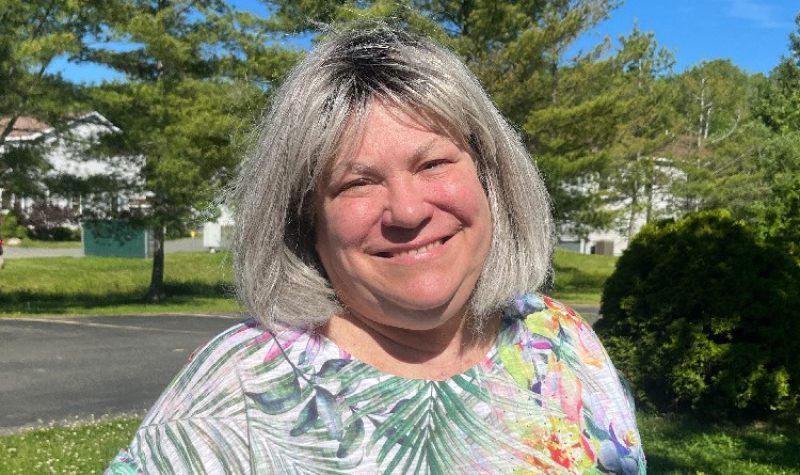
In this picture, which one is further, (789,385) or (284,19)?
(284,19)

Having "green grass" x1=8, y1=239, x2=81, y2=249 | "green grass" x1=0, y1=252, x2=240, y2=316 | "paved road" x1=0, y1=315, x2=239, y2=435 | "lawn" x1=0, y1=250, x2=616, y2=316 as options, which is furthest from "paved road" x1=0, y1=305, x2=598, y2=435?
"green grass" x1=8, y1=239, x2=81, y2=249

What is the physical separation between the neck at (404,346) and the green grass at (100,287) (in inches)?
569

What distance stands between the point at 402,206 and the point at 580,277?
1103 inches

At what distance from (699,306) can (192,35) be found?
14269mm

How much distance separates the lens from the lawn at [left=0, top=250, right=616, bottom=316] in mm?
17984

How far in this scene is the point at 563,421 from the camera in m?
1.78

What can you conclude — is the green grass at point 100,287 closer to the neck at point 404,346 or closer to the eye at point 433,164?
the neck at point 404,346

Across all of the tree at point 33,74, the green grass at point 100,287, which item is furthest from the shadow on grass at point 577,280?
the tree at point 33,74

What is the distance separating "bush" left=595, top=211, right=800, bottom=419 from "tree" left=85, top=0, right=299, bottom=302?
10.7 meters

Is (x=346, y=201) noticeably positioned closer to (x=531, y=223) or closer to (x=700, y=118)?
(x=531, y=223)

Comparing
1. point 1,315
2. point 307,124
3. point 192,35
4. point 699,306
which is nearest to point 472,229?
point 307,124

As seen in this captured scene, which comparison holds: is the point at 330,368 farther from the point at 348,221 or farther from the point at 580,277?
the point at 580,277

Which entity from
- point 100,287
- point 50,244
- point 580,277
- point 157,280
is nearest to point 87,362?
point 157,280

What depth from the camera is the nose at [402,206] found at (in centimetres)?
163
